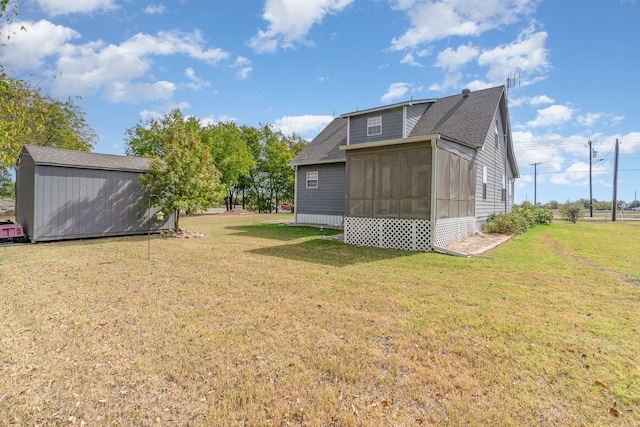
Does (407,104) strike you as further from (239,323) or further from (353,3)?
(239,323)

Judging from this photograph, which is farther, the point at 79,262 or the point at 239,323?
the point at 79,262

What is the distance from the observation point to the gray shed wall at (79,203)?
33.9 feet

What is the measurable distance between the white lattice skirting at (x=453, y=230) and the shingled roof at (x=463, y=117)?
316 cm

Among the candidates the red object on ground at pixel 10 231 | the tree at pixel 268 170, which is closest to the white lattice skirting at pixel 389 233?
the red object on ground at pixel 10 231

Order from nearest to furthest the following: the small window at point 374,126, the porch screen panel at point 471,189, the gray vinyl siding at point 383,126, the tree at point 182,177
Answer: the tree at point 182,177
the porch screen panel at point 471,189
the gray vinyl siding at point 383,126
the small window at point 374,126

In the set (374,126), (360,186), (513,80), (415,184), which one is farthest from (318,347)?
(513,80)

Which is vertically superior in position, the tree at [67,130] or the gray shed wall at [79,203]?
the tree at [67,130]

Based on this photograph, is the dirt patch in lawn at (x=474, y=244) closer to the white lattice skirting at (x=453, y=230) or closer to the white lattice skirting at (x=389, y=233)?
the white lattice skirting at (x=453, y=230)

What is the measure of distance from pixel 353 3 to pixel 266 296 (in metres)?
11.7

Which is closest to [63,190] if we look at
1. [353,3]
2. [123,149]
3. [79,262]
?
[79,262]

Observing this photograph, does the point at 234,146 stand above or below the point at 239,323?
above

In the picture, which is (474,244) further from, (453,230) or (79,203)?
(79,203)

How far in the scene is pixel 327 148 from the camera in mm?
16797

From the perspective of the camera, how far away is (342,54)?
15000mm
